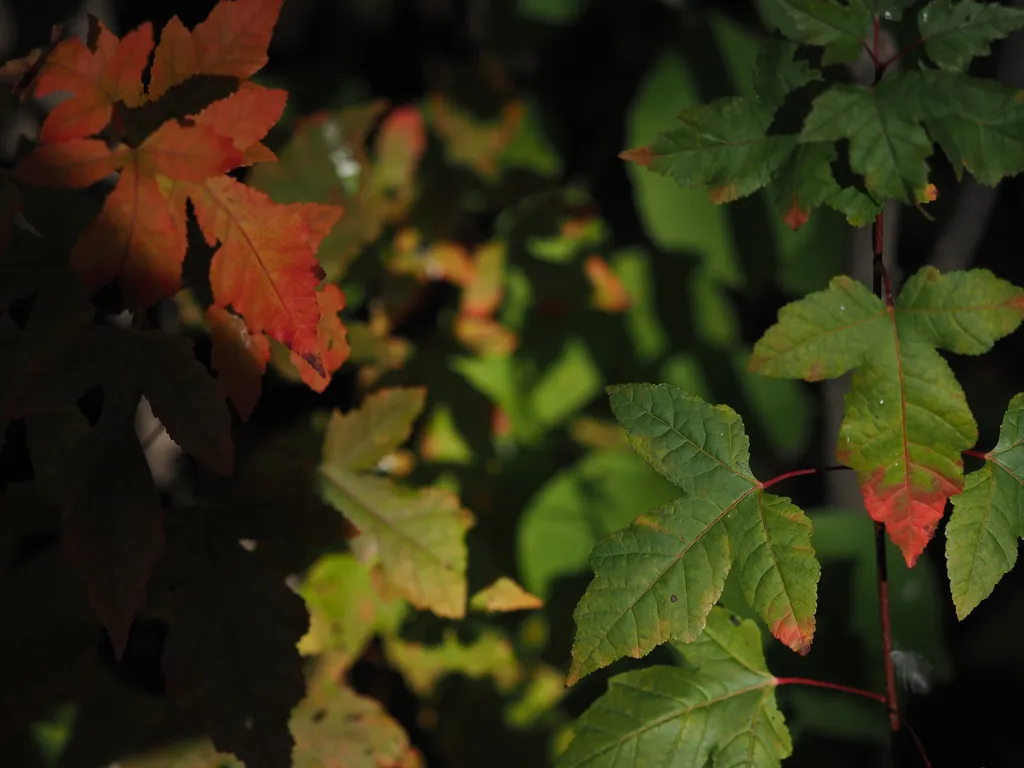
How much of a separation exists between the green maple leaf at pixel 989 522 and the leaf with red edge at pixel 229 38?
28.4 inches

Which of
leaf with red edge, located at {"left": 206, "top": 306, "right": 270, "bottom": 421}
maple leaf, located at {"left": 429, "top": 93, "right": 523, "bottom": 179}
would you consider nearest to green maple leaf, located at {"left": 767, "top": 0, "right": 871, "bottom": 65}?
leaf with red edge, located at {"left": 206, "top": 306, "right": 270, "bottom": 421}

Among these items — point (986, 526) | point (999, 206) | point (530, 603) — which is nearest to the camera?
point (986, 526)

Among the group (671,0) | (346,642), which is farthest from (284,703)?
(671,0)

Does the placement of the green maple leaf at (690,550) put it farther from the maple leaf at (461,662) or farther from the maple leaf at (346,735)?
the maple leaf at (461,662)

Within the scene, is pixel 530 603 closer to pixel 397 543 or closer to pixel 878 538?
pixel 397 543

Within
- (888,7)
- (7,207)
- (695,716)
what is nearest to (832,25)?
(888,7)

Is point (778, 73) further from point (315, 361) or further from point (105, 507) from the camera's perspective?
point (105, 507)

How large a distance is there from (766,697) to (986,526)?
0.26 meters

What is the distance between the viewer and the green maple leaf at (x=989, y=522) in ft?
2.28

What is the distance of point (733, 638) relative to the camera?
0.85 meters

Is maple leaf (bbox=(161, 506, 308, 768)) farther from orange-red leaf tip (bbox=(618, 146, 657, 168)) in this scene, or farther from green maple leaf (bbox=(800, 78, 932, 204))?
green maple leaf (bbox=(800, 78, 932, 204))

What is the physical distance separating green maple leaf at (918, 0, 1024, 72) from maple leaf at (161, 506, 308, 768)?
796mm

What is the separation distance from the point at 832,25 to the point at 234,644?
813 millimetres

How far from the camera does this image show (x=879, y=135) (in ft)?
2.39
